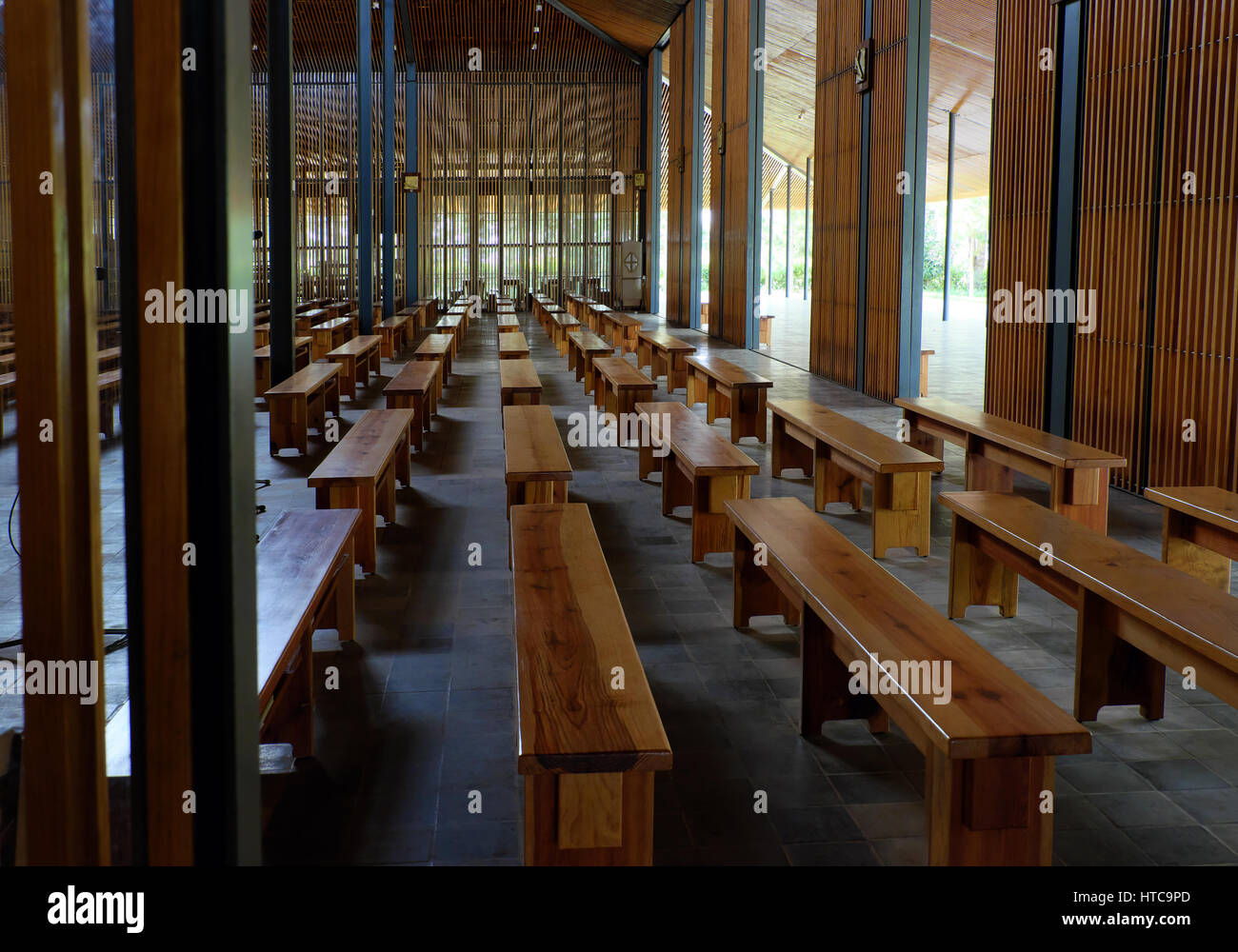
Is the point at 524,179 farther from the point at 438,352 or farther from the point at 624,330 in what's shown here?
the point at 438,352

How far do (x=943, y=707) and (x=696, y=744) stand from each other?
99 centimetres

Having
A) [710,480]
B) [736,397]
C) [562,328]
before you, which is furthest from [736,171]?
[710,480]

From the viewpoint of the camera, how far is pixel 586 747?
210cm

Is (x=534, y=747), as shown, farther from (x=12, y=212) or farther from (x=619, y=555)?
(x=619, y=555)

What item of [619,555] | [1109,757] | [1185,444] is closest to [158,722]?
[1109,757]

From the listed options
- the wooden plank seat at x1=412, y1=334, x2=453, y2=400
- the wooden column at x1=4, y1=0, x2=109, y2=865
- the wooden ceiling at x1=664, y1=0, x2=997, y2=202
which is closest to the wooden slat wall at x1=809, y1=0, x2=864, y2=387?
the wooden ceiling at x1=664, y1=0, x2=997, y2=202

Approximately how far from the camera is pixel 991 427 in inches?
218

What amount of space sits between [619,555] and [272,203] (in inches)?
184

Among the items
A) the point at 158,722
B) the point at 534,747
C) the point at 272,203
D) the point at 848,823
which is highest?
the point at 272,203

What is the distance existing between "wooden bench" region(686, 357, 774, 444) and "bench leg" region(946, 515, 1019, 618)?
11.2ft

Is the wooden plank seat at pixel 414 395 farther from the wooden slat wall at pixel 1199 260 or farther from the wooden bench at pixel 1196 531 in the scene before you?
the wooden bench at pixel 1196 531

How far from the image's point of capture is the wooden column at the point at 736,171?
14.8 meters

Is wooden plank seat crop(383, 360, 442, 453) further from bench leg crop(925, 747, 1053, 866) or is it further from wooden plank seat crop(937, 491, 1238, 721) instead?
bench leg crop(925, 747, 1053, 866)
